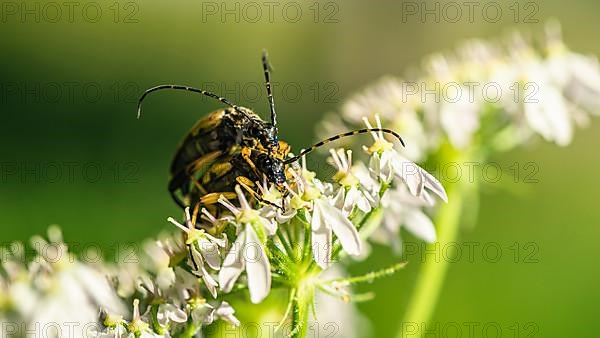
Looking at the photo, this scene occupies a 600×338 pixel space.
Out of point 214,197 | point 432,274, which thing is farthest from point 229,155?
point 432,274

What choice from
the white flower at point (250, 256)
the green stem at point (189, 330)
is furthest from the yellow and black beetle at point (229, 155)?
the green stem at point (189, 330)

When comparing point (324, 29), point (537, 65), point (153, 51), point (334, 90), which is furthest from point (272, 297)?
point (324, 29)

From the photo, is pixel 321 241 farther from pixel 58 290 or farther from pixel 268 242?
pixel 58 290

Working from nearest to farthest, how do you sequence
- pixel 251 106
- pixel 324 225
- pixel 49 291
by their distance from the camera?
pixel 324 225, pixel 49 291, pixel 251 106

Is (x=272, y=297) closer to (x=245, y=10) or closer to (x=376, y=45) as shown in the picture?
(x=376, y=45)

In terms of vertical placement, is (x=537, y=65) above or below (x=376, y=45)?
above
